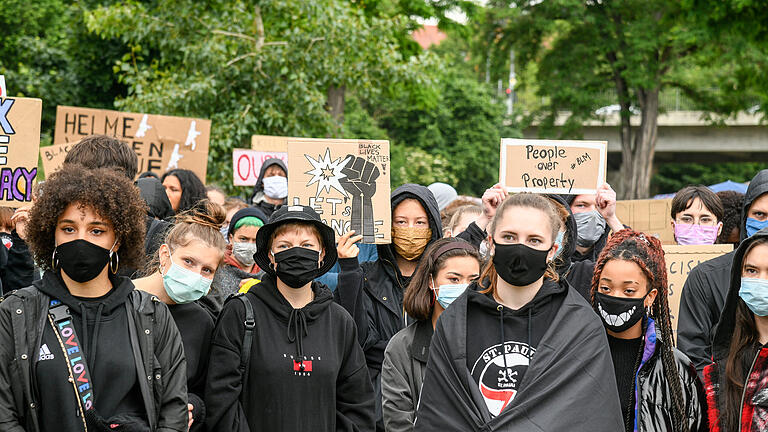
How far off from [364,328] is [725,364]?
6.44 feet

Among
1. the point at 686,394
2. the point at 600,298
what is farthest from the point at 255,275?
the point at 686,394

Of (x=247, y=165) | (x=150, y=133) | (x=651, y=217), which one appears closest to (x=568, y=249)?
(x=651, y=217)

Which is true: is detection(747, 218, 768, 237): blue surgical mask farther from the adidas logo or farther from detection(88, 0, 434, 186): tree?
detection(88, 0, 434, 186): tree

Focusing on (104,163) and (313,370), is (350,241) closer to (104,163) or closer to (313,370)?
(313,370)

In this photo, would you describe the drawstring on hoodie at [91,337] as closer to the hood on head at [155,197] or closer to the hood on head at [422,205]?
the hood on head at [422,205]

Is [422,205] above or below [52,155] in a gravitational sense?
below

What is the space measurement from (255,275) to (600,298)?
2.48 m

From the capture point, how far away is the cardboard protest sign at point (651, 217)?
990 cm

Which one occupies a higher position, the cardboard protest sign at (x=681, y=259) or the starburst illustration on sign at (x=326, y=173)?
the starburst illustration on sign at (x=326, y=173)

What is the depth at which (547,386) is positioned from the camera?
3.57 metres

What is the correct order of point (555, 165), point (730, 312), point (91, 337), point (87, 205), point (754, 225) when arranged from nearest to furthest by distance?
point (91, 337), point (87, 205), point (730, 312), point (754, 225), point (555, 165)

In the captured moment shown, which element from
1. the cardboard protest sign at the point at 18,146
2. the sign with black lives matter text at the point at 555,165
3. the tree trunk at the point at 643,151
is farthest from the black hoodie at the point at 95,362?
the tree trunk at the point at 643,151

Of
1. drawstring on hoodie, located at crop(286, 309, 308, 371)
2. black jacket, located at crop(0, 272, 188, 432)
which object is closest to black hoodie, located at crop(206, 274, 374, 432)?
drawstring on hoodie, located at crop(286, 309, 308, 371)

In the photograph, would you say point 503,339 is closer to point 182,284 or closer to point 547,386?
point 547,386
